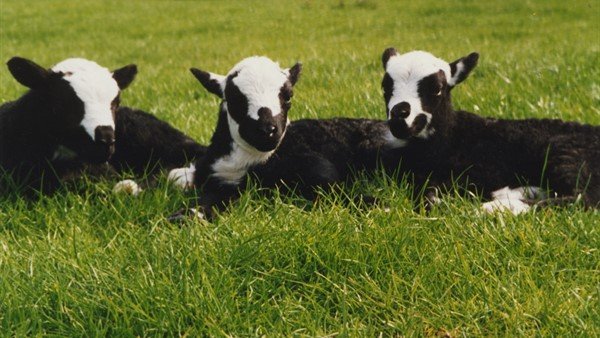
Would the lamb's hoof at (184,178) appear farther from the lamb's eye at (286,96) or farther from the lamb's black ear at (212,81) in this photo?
the lamb's eye at (286,96)

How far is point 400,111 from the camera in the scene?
5289 millimetres

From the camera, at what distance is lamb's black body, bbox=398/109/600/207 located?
212 inches

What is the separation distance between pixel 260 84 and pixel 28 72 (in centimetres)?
175

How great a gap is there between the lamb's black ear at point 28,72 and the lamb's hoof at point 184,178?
116 cm

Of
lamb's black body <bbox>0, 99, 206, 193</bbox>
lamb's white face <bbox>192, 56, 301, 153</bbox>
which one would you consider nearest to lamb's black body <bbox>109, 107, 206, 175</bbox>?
lamb's black body <bbox>0, 99, 206, 193</bbox>

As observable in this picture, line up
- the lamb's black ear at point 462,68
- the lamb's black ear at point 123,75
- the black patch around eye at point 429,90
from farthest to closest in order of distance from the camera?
the lamb's black ear at point 123,75 < the lamb's black ear at point 462,68 < the black patch around eye at point 429,90

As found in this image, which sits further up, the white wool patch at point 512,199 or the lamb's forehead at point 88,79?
the lamb's forehead at point 88,79

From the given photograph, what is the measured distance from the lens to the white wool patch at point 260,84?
5168mm

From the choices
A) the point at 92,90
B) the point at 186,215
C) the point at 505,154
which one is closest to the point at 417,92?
the point at 505,154

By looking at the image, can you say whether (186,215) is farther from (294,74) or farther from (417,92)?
(417,92)

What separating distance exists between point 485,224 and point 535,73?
5.03m

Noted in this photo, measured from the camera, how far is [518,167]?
557 centimetres

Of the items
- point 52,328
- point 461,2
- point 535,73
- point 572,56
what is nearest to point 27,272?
point 52,328

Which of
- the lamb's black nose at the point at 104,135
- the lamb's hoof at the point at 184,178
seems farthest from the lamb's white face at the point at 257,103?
the lamb's black nose at the point at 104,135
